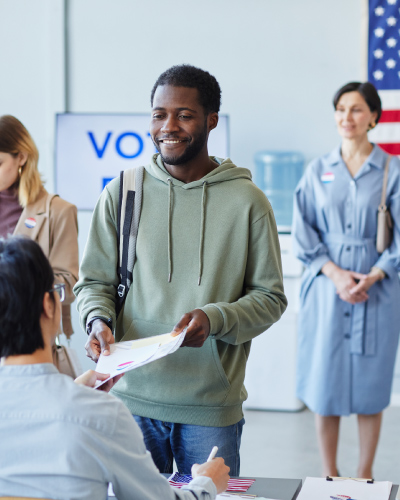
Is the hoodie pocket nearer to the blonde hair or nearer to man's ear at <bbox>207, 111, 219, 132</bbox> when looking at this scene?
man's ear at <bbox>207, 111, 219, 132</bbox>

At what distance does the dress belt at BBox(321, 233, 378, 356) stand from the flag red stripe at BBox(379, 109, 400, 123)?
1.66 m

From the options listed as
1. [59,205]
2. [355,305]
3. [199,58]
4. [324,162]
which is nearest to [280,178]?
[199,58]

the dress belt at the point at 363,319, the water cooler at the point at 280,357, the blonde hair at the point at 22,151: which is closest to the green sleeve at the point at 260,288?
the blonde hair at the point at 22,151

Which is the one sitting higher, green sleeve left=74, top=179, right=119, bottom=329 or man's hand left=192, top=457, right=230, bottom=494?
green sleeve left=74, top=179, right=119, bottom=329

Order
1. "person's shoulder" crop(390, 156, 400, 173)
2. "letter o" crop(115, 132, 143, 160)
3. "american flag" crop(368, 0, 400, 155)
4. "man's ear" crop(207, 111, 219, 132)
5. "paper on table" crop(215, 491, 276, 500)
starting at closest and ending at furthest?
"paper on table" crop(215, 491, 276, 500) < "man's ear" crop(207, 111, 219, 132) < "person's shoulder" crop(390, 156, 400, 173) < "american flag" crop(368, 0, 400, 155) < "letter o" crop(115, 132, 143, 160)

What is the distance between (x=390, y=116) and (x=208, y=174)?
3198 mm

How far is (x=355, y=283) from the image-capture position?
3.28 meters

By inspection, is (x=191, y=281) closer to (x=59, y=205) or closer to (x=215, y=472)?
(x=215, y=472)

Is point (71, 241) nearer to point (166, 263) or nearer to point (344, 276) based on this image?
point (166, 263)

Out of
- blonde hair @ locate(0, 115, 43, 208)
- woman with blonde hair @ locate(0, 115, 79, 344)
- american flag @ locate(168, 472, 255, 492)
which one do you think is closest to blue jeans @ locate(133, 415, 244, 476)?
american flag @ locate(168, 472, 255, 492)

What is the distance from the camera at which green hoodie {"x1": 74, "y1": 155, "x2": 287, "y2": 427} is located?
1771 mm

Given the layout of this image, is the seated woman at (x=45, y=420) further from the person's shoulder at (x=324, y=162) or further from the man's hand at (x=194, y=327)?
the person's shoulder at (x=324, y=162)

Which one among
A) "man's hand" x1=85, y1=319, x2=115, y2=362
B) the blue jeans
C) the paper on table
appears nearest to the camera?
the paper on table

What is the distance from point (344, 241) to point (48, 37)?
2976 mm
